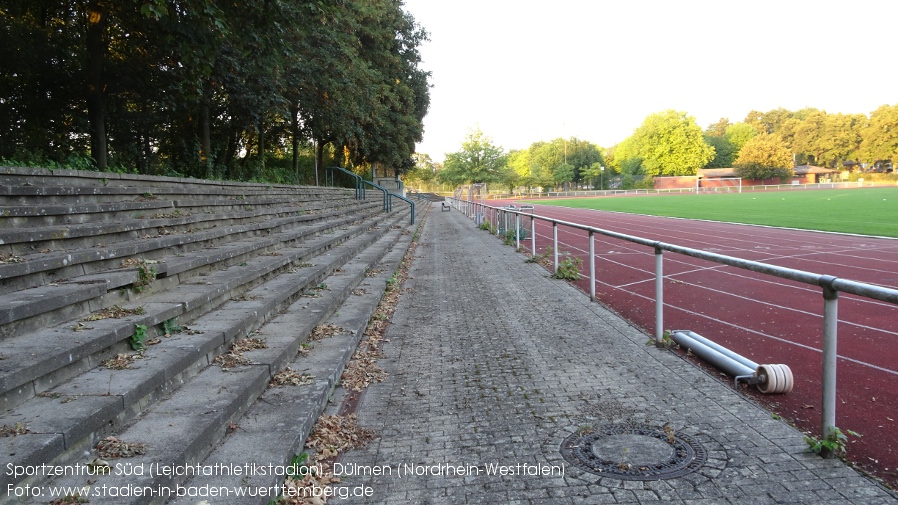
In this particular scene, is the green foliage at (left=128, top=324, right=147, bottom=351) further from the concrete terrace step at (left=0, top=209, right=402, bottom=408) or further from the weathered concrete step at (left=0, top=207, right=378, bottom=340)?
the weathered concrete step at (left=0, top=207, right=378, bottom=340)

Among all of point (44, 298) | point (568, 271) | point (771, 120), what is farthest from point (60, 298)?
point (771, 120)

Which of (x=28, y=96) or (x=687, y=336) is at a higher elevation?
(x=28, y=96)

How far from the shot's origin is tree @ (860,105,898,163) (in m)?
87.9

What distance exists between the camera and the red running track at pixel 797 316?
3.84 meters

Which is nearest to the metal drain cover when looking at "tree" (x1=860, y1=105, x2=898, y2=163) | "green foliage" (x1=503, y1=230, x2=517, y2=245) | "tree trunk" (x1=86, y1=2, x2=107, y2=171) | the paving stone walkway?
the paving stone walkway

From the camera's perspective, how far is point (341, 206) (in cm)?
1667

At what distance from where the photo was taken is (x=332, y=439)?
3.54 meters

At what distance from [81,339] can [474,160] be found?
80.1m

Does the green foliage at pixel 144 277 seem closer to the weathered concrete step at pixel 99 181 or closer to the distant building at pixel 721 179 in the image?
the weathered concrete step at pixel 99 181

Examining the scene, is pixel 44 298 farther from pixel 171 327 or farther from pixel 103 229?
pixel 103 229

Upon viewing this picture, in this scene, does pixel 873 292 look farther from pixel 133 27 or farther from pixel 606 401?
pixel 133 27

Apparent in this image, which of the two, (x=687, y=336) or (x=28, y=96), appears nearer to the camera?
(x=687, y=336)

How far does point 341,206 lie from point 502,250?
506 cm

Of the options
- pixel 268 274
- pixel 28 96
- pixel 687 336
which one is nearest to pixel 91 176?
pixel 268 274
